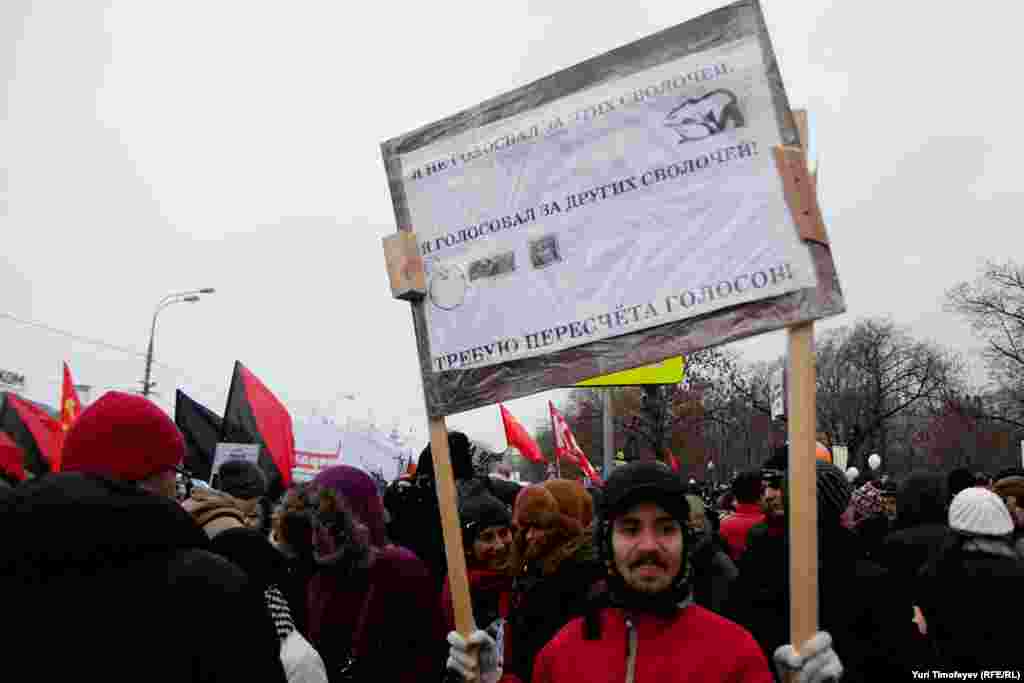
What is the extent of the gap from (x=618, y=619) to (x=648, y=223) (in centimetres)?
131

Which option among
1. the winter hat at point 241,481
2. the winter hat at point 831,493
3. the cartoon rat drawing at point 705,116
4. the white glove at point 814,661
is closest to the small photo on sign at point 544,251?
the cartoon rat drawing at point 705,116

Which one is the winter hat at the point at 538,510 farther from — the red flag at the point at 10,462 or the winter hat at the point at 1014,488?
the winter hat at the point at 1014,488

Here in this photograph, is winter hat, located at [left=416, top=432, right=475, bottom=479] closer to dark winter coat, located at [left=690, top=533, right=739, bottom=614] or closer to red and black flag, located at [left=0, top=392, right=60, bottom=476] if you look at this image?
dark winter coat, located at [left=690, top=533, right=739, bottom=614]

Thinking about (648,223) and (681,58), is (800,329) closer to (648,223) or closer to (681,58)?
(648,223)

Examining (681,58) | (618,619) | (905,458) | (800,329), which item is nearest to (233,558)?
(618,619)

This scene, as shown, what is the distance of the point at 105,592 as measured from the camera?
6.21 feet

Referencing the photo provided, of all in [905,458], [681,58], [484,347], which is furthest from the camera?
[905,458]

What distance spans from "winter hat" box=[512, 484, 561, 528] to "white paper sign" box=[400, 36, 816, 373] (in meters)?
0.92

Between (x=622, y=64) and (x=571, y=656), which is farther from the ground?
(x=622, y=64)

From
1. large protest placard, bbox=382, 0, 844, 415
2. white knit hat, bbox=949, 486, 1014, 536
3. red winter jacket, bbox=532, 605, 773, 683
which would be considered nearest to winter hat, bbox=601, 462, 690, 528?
red winter jacket, bbox=532, 605, 773, 683

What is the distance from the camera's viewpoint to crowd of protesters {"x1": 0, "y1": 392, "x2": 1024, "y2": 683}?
189 centimetres

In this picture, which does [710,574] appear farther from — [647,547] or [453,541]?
[647,547]

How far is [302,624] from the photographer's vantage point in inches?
149

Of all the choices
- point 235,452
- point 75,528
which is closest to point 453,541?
point 75,528
